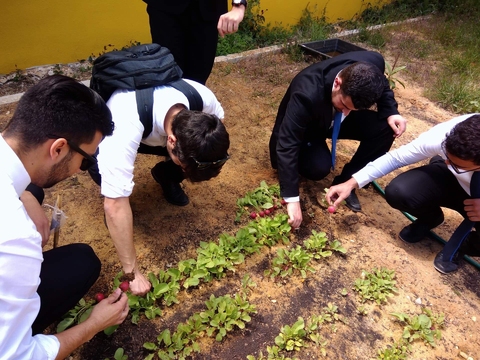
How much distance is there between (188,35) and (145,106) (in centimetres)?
118

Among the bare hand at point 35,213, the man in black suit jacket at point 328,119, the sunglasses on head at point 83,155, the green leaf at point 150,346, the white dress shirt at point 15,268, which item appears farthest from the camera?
the man in black suit jacket at point 328,119

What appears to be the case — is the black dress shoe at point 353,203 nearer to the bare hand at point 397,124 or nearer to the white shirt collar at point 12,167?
the bare hand at point 397,124

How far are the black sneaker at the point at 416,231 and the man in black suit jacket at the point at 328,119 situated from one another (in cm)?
44

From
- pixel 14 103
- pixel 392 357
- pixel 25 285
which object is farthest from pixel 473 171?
pixel 14 103

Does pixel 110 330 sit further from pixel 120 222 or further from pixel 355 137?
pixel 355 137

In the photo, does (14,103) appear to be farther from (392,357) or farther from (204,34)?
(392,357)

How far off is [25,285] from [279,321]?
62.9 inches

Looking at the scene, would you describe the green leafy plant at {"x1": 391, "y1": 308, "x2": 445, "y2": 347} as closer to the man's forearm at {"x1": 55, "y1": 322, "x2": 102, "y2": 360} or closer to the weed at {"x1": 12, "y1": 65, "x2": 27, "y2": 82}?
the man's forearm at {"x1": 55, "y1": 322, "x2": 102, "y2": 360}

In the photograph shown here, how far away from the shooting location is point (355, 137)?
3234mm

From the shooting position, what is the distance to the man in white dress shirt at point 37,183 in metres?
1.14

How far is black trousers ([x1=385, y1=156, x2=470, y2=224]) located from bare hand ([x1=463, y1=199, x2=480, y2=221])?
144 millimetres

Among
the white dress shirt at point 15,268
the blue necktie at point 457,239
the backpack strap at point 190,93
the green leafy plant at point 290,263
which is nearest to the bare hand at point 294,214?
the green leafy plant at point 290,263

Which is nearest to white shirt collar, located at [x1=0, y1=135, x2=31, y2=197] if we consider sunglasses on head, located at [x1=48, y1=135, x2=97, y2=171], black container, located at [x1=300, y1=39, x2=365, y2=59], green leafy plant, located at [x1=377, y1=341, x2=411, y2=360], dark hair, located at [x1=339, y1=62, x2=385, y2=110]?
sunglasses on head, located at [x1=48, y1=135, x2=97, y2=171]

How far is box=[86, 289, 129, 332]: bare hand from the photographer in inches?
66.5
